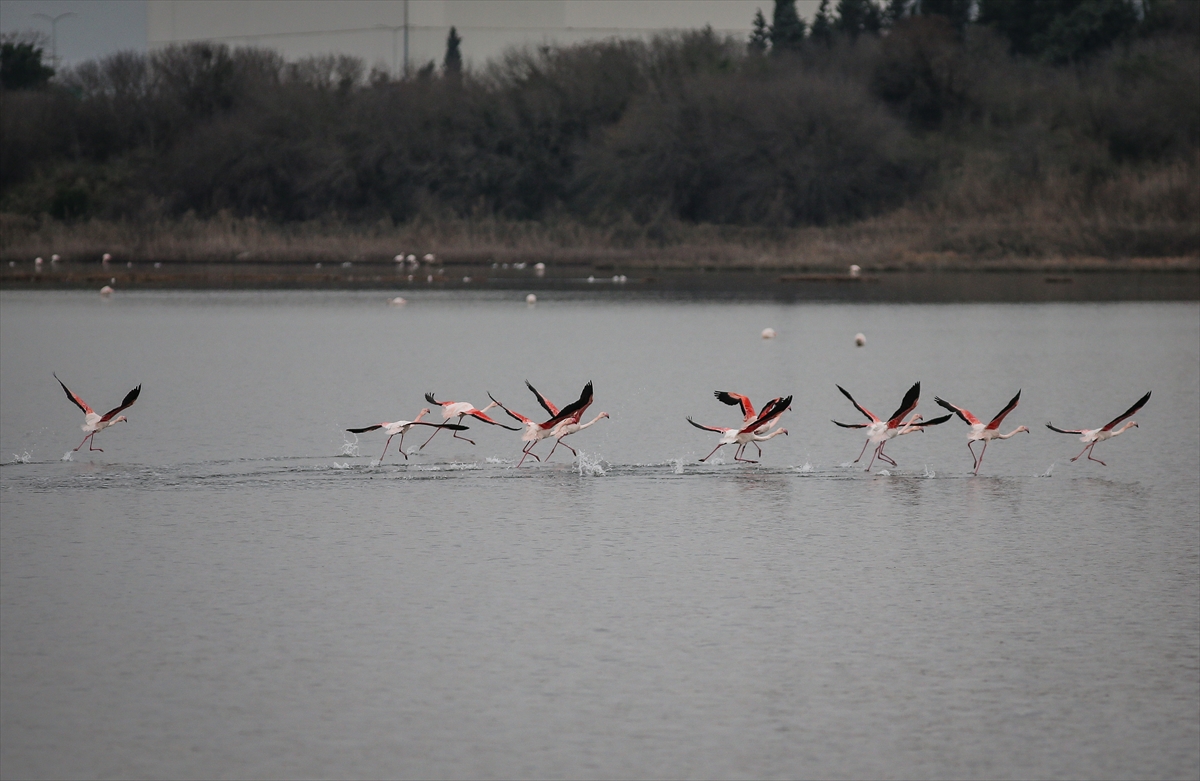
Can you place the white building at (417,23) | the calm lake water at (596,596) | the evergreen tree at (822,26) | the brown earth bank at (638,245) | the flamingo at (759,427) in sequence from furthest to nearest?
the evergreen tree at (822,26) < the white building at (417,23) < the brown earth bank at (638,245) < the flamingo at (759,427) < the calm lake water at (596,596)

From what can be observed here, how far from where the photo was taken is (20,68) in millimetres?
88375

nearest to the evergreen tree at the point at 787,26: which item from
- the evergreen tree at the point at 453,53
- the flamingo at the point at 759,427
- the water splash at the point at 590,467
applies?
the evergreen tree at the point at 453,53

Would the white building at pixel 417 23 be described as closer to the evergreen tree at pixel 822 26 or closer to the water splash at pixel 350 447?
the evergreen tree at pixel 822 26

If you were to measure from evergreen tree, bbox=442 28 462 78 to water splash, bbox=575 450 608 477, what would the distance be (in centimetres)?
6619

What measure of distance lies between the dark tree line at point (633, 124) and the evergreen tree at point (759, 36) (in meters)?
0.16

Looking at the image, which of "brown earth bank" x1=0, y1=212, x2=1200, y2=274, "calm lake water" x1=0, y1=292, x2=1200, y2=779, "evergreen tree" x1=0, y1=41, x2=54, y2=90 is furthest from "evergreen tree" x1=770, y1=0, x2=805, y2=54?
"calm lake water" x1=0, y1=292, x2=1200, y2=779

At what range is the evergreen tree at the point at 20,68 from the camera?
88.3 meters

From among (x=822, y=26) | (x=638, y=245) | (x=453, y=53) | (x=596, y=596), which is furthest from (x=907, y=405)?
(x=822, y=26)

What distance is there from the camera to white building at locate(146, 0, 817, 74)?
7675 centimetres

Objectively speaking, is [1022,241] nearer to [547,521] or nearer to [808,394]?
[808,394]

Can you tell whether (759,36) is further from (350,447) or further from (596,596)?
(596,596)

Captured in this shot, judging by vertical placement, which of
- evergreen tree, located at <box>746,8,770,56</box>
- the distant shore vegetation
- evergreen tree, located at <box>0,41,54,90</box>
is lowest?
the distant shore vegetation

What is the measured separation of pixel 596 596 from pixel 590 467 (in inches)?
193

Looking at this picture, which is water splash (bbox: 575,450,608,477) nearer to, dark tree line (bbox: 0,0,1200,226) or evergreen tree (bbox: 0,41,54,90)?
dark tree line (bbox: 0,0,1200,226)
